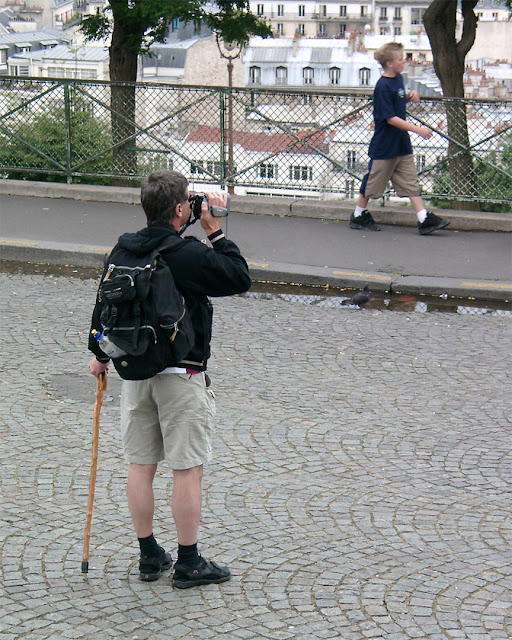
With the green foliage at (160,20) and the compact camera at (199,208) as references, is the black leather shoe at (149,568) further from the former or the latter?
the green foliage at (160,20)

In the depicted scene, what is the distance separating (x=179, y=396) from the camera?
4156mm

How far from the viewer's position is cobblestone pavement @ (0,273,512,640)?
416 cm

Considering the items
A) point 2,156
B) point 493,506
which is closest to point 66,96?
point 2,156

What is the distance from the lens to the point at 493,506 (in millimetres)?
5223

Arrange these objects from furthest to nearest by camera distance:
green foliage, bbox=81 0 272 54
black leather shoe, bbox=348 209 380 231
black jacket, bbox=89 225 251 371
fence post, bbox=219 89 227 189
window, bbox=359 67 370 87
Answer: window, bbox=359 67 370 87 → green foliage, bbox=81 0 272 54 → fence post, bbox=219 89 227 189 → black leather shoe, bbox=348 209 380 231 → black jacket, bbox=89 225 251 371

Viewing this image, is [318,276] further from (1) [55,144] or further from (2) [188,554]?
(2) [188,554]

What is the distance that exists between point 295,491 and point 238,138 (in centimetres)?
808

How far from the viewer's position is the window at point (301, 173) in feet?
42.2

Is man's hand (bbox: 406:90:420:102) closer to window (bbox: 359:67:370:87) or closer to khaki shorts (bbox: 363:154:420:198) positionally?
khaki shorts (bbox: 363:154:420:198)

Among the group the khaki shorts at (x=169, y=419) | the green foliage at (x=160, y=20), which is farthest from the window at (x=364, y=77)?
the khaki shorts at (x=169, y=419)

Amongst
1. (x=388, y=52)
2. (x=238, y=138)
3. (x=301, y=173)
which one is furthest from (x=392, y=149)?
(x=238, y=138)

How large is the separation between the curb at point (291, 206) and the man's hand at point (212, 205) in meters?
7.81

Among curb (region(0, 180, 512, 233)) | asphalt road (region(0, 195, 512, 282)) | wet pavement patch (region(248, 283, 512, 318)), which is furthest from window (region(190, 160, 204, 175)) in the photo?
wet pavement patch (region(248, 283, 512, 318))

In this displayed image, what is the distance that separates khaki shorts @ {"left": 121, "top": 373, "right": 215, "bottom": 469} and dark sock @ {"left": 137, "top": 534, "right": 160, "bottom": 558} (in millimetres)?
338
